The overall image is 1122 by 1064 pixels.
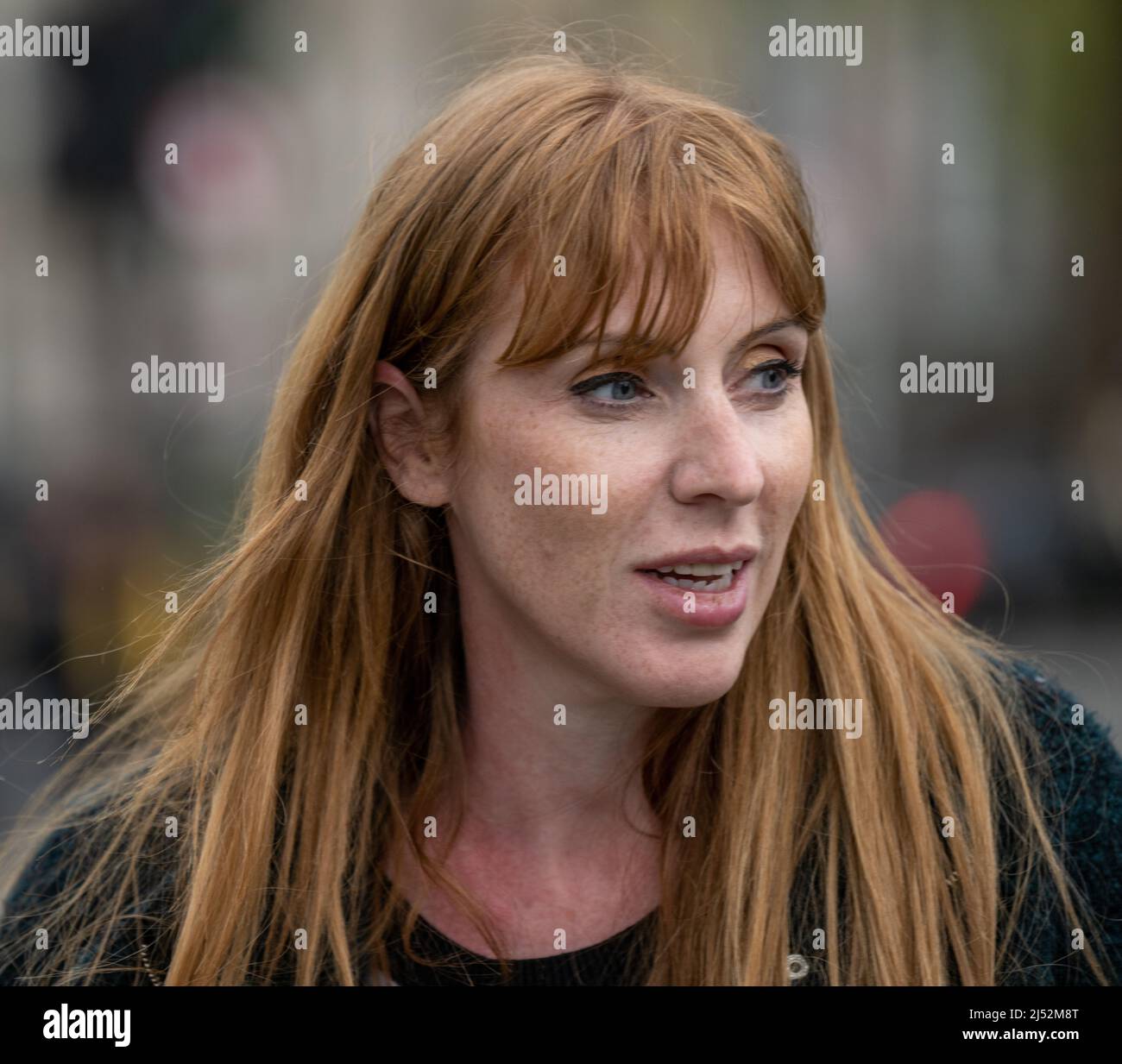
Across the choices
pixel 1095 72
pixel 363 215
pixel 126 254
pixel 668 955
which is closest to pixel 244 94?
pixel 126 254

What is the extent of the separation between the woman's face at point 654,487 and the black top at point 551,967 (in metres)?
0.47

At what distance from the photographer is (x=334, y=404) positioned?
7.89 ft

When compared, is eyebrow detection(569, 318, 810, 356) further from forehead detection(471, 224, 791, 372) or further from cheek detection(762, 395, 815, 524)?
cheek detection(762, 395, 815, 524)

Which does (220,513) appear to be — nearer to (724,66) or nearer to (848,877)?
(724,66)

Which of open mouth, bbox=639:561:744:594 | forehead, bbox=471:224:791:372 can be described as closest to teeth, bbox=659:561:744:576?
open mouth, bbox=639:561:744:594

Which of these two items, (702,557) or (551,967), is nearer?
(702,557)

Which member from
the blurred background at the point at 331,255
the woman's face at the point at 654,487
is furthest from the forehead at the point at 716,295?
the blurred background at the point at 331,255

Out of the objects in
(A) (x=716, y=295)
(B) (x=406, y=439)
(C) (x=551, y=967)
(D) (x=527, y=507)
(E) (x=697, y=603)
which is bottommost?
(C) (x=551, y=967)

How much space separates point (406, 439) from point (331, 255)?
1.80m

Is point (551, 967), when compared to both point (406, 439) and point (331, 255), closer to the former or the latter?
point (406, 439)

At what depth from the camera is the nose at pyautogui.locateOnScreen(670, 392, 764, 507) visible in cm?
204

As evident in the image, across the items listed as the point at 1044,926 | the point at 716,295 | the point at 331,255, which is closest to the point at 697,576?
the point at 716,295

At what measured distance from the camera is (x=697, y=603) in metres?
2.11

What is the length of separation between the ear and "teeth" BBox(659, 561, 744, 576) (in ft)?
1.56
